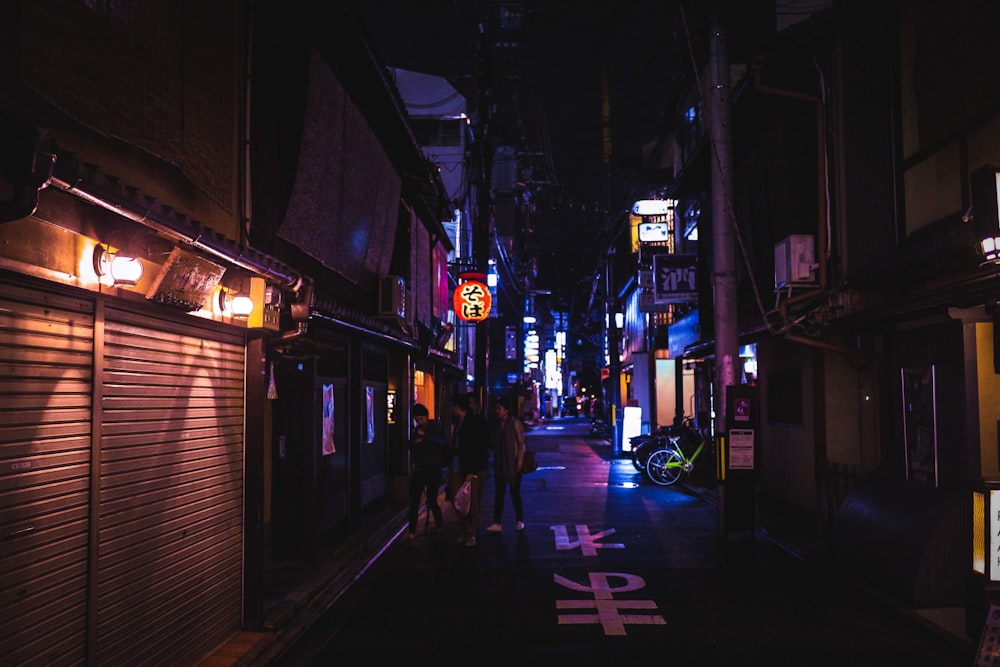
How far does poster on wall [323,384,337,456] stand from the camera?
1170cm

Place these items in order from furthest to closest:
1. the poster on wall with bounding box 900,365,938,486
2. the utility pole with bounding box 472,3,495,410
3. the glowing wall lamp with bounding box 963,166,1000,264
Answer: the utility pole with bounding box 472,3,495,410 → the poster on wall with bounding box 900,365,938,486 → the glowing wall lamp with bounding box 963,166,1000,264

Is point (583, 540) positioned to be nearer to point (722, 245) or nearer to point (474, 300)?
point (722, 245)

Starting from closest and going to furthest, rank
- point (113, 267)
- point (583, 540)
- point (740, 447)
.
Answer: point (113, 267) < point (740, 447) < point (583, 540)

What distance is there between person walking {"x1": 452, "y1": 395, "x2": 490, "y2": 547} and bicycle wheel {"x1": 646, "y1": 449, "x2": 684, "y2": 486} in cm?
857

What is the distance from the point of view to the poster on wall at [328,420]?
11698 millimetres

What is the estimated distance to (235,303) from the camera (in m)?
7.77

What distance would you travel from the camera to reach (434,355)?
2333 cm

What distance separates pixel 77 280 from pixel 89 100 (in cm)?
124

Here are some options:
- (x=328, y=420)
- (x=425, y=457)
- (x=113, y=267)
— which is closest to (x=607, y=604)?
(x=425, y=457)

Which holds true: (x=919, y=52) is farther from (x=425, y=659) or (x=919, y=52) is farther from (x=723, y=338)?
(x=425, y=659)

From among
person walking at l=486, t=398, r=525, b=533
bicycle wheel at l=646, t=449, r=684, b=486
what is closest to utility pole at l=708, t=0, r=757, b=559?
person walking at l=486, t=398, r=525, b=533

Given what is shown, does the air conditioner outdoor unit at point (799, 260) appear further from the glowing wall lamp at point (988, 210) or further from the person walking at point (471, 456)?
the person walking at point (471, 456)

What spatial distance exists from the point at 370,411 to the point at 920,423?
967 centimetres

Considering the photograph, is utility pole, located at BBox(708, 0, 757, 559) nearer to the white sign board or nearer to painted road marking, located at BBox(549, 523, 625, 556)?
the white sign board
